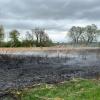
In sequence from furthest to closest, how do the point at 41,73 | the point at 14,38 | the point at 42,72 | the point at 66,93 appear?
the point at 14,38 → the point at 42,72 → the point at 41,73 → the point at 66,93

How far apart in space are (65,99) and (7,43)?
125 m

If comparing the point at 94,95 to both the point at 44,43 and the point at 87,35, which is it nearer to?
the point at 44,43

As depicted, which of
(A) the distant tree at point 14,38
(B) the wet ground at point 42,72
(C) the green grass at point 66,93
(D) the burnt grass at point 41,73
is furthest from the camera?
(A) the distant tree at point 14,38

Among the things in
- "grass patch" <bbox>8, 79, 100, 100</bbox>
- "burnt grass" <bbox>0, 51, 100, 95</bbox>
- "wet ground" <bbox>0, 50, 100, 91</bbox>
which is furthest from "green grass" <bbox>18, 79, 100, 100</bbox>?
"wet ground" <bbox>0, 50, 100, 91</bbox>

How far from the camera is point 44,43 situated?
14350 cm

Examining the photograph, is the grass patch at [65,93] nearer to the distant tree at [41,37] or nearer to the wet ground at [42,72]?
the wet ground at [42,72]

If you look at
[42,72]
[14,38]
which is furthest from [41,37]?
[42,72]

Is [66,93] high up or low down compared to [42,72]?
up

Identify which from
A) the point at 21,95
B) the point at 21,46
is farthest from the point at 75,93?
the point at 21,46

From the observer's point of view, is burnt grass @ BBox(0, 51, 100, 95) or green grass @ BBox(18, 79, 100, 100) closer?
green grass @ BBox(18, 79, 100, 100)

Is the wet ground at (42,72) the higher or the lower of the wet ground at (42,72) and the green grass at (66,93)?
the lower

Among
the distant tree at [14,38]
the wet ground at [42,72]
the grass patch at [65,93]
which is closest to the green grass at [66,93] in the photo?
the grass patch at [65,93]

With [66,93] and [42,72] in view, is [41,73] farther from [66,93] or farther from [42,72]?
[66,93]

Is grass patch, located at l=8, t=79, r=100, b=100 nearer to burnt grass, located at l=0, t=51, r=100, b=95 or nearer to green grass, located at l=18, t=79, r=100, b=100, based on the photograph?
green grass, located at l=18, t=79, r=100, b=100
